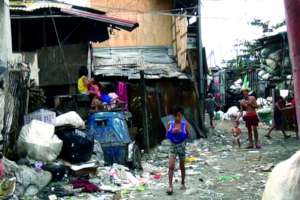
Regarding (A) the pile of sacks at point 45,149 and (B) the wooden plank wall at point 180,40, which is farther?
(B) the wooden plank wall at point 180,40

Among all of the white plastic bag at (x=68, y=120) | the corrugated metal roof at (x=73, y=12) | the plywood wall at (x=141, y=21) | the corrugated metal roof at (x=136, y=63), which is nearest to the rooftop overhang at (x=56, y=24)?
the corrugated metal roof at (x=73, y=12)

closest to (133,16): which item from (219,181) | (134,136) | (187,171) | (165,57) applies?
(165,57)

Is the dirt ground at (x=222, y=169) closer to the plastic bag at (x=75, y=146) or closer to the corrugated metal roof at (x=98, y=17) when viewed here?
the plastic bag at (x=75, y=146)

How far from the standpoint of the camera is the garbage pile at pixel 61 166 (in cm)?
761

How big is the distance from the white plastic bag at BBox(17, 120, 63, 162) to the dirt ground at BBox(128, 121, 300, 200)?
160 cm

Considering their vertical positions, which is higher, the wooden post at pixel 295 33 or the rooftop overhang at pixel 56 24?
the rooftop overhang at pixel 56 24

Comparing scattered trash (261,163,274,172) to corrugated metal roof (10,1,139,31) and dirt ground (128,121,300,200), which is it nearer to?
dirt ground (128,121,300,200)

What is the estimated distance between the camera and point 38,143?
8430 millimetres

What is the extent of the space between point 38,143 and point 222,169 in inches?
160

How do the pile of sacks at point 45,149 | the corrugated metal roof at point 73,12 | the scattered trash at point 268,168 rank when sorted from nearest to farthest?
the pile of sacks at point 45,149, the scattered trash at point 268,168, the corrugated metal roof at point 73,12

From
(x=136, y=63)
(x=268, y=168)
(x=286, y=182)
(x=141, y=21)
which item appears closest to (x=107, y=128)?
(x=268, y=168)

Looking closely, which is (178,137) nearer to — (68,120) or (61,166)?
(61,166)

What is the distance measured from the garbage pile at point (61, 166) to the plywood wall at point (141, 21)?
882cm

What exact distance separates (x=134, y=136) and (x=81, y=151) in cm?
400
